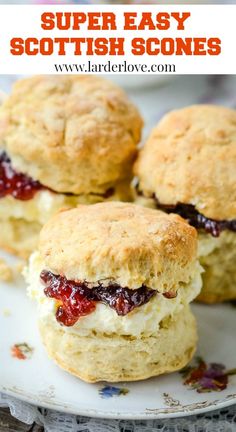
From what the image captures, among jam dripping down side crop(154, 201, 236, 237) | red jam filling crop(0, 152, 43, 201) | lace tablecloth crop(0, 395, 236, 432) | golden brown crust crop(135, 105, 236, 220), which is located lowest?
lace tablecloth crop(0, 395, 236, 432)

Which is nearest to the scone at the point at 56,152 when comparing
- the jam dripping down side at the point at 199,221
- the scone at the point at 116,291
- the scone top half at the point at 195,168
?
the scone top half at the point at 195,168

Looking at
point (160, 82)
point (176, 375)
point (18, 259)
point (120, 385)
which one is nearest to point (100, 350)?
point (120, 385)

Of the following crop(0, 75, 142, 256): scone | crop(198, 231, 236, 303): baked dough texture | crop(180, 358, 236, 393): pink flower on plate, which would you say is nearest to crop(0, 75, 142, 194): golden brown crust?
crop(0, 75, 142, 256): scone

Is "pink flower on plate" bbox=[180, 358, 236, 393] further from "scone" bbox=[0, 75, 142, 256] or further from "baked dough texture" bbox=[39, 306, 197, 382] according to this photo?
"scone" bbox=[0, 75, 142, 256]

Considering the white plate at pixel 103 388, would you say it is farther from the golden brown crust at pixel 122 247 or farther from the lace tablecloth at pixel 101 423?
the golden brown crust at pixel 122 247

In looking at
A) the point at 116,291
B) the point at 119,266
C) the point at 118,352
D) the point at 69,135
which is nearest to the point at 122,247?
the point at 119,266

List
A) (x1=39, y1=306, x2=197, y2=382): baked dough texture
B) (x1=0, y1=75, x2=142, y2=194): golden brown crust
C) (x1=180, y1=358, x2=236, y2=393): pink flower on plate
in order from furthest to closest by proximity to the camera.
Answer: (x1=0, y1=75, x2=142, y2=194): golden brown crust → (x1=180, y1=358, x2=236, y2=393): pink flower on plate → (x1=39, y1=306, x2=197, y2=382): baked dough texture
